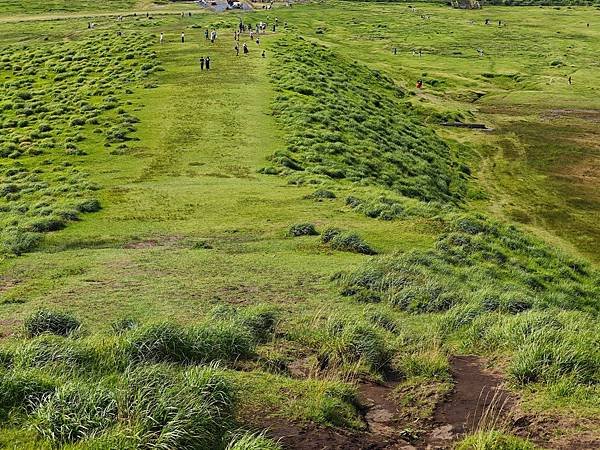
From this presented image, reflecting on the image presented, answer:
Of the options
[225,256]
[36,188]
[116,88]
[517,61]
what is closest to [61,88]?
[116,88]

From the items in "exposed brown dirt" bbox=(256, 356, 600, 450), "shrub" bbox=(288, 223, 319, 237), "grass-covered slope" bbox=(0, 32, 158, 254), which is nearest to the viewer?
"exposed brown dirt" bbox=(256, 356, 600, 450)

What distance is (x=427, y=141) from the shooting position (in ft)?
170

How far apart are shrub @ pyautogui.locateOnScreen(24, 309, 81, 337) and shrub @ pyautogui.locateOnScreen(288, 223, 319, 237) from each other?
10970 millimetres

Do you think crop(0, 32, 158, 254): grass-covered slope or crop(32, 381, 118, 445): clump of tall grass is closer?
crop(32, 381, 118, 445): clump of tall grass

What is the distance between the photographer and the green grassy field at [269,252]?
958 centimetres

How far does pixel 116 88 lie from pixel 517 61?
78237 mm

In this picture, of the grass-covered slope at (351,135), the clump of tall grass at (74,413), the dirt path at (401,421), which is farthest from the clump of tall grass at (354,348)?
the grass-covered slope at (351,135)

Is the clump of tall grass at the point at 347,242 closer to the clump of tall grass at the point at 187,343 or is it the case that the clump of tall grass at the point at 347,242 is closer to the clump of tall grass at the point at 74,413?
the clump of tall grass at the point at 187,343

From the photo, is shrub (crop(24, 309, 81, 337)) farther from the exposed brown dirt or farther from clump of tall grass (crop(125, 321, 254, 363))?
the exposed brown dirt

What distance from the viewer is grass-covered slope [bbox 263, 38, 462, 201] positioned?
116 feet

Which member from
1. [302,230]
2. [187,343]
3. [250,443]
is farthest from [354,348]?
[302,230]

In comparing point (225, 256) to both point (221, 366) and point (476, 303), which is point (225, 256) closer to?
point (476, 303)

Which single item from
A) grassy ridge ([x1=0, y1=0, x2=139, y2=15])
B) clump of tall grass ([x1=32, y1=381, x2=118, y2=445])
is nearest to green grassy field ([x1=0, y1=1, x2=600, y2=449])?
clump of tall grass ([x1=32, y1=381, x2=118, y2=445])

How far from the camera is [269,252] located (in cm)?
2150
